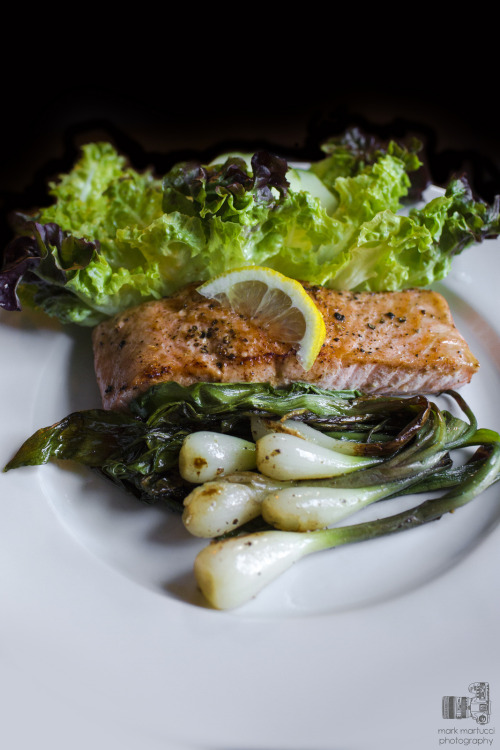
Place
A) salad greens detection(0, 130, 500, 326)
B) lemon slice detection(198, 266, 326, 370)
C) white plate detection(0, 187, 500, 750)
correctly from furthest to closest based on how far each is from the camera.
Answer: salad greens detection(0, 130, 500, 326) → lemon slice detection(198, 266, 326, 370) → white plate detection(0, 187, 500, 750)

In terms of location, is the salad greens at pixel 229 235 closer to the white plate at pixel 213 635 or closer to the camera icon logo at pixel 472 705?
the white plate at pixel 213 635

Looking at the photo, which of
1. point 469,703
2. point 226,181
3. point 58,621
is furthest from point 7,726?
point 226,181

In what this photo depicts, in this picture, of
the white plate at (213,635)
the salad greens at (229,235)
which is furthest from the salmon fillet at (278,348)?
the white plate at (213,635)

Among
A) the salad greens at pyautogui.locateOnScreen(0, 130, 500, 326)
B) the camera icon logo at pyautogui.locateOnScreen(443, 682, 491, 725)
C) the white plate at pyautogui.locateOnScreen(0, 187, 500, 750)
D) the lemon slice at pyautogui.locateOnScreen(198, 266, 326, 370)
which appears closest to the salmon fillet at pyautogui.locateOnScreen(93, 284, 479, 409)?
the lemon slice at pyautogui.locateOnScreen(198, 266, 326, 370)

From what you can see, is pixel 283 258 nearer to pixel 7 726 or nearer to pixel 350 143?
pixel 350 143

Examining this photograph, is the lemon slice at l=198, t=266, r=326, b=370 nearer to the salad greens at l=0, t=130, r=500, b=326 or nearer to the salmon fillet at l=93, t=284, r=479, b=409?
the salmon fillet at l=93, t=284, r=479, b=409
